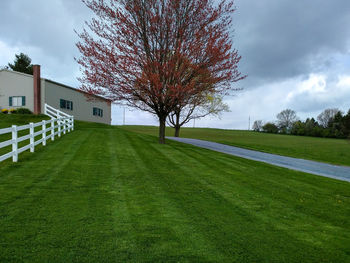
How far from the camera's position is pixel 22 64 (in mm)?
60625

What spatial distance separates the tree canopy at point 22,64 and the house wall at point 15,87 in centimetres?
2920

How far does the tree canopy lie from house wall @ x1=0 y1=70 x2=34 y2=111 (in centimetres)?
2920

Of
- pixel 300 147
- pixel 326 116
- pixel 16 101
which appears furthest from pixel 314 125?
pixel 16 101

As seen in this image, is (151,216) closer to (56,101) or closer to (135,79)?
(135,79)

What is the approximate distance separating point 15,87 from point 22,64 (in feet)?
107

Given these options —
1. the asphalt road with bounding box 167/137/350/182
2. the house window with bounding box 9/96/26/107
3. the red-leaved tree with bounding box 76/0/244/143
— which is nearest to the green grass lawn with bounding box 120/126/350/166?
the asphalt road with bounding box 167/137/350/182

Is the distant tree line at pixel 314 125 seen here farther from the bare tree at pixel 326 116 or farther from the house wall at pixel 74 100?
the house wall at pixel 74 100

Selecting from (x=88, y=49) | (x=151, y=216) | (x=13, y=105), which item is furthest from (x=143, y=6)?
(x=13, y=105)

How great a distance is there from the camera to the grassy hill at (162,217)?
12.9 ft

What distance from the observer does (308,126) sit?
69812 mm

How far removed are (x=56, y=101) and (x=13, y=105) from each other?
5458 millimetres

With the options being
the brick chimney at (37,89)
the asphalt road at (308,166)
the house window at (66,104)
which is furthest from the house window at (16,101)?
the asphalt road at (308,166)

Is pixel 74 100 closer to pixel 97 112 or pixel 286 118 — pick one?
pixel 97 112

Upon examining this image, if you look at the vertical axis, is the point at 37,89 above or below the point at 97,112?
above
